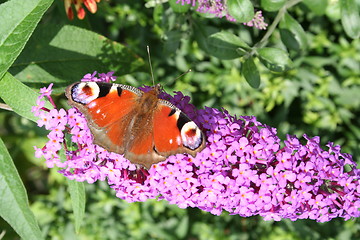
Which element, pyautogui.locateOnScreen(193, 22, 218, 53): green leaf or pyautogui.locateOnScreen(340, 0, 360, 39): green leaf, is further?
pyautogui.locateOnScreen(193, 22, 218, 53): green leaf

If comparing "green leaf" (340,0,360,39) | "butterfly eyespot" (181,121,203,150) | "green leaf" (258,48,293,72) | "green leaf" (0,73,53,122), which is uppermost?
"green leaf" (340,0,360,39)

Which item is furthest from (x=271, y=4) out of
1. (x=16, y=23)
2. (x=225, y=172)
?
(x=16, y=23)

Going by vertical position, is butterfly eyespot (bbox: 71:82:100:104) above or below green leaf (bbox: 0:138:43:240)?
above

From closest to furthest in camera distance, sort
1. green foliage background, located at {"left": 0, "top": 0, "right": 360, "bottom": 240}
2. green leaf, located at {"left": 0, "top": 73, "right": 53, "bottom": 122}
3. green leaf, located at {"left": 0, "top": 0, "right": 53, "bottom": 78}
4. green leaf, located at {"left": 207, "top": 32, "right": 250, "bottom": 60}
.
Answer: green leaf, located at {"left": 0, "top": 0, "right": 53, "bottom": 78} → green leaf, located at {"left": 0, "top": 73, "right": 53, "bottom": 122} → green leaf, located at {"left": 207, "top": 32, "right": 250, "bottom": 60} → green foliage background, located at {"left": 0, "top": 0, "right": 360, "bottom": 240}

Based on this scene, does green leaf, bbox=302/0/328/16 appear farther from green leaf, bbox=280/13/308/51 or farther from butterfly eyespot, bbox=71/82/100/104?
butterfly eyespot, bbox=71/82/100/104

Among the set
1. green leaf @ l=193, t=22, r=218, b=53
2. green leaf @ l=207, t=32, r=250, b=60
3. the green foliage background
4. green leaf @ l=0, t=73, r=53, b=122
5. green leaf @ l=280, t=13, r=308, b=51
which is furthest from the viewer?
the green foliage background

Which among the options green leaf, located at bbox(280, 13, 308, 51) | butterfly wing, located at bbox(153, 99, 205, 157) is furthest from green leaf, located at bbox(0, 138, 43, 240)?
green leaf, located at bbox(280, 13, 308, 51)

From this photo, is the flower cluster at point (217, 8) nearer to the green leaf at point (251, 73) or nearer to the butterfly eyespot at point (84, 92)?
the green leaf at point (251, 73)
